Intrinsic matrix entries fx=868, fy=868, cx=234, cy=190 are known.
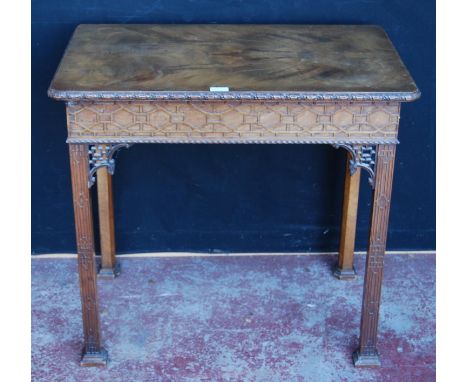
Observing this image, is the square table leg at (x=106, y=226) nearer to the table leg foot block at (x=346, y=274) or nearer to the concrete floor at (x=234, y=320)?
the concrete floor at (x=234, y=320)

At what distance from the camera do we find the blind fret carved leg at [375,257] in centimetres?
412

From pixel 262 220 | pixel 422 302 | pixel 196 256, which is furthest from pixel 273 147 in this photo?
pixel 422 302

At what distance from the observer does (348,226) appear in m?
5.21

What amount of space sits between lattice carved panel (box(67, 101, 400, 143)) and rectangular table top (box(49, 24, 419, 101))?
0.08 m

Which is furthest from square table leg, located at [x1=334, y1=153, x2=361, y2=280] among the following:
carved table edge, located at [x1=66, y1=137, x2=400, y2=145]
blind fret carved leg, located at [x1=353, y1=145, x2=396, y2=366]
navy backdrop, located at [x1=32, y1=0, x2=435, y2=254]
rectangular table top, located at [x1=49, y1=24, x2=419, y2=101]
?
carved table edge, located at [x1=66, y1=137, x2=400, y2=145]

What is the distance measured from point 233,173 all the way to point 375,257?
1258 mm

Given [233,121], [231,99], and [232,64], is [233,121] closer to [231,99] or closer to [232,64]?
[231,99]

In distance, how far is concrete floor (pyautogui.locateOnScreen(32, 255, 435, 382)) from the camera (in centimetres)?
460

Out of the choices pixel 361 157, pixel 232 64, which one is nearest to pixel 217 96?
pixel 232 64

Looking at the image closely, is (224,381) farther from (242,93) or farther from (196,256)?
(242,93)

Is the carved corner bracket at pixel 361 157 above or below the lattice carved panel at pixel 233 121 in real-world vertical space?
below

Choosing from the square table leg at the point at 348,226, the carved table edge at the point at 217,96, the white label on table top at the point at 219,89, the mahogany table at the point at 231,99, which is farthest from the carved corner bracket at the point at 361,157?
the square table leg at the point at 348,226

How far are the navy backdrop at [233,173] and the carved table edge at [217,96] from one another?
108cm

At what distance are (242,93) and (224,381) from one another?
1572mm
